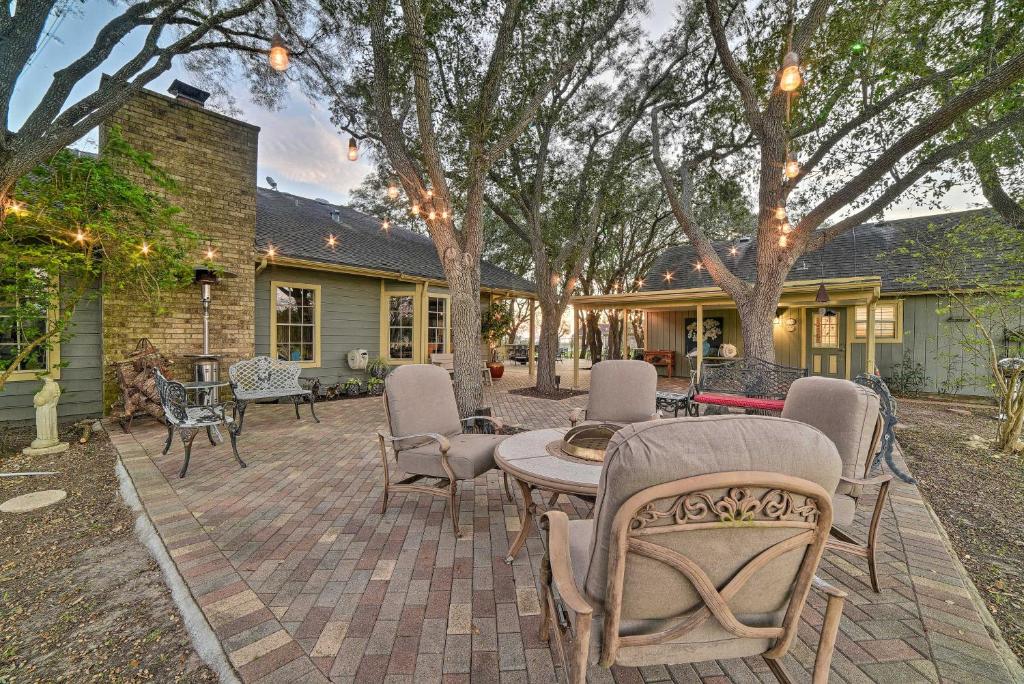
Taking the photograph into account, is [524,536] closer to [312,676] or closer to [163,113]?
[312,676]

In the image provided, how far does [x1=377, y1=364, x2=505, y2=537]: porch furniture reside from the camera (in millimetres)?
2947

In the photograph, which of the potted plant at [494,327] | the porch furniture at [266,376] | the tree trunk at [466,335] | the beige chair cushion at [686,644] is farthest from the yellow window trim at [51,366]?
the potted plant at [494,327]

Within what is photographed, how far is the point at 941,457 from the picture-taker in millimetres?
4711

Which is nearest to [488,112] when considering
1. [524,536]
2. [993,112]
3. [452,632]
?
[524,536]

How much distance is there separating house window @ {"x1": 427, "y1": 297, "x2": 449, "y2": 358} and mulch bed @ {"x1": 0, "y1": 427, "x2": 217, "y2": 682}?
7265 mm

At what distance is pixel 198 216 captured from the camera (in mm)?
6926

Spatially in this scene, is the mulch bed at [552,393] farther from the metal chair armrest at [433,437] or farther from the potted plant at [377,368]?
the metal chair armrest at [433,437]

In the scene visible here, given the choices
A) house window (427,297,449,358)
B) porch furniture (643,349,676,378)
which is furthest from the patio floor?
porch furniture (643,349,676,378)

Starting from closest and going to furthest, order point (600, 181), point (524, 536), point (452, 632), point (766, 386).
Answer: point (452, 632), point (524, 536), point (766, 386), point (600, 181)

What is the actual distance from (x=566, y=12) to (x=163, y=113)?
642cm

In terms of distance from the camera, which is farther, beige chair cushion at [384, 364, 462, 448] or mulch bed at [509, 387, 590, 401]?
mulch bed at [509, 387, 590, 401]

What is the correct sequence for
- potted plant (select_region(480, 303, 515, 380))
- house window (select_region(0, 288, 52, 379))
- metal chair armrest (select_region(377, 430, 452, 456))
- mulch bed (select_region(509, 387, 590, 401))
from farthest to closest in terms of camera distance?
potted plant (select_region(480, 303, 515, 380))
mulch bed (select_region(509, 387, 590, 401))
house window (select_region(0, 288, 52, 379))
metal chair armrest (select_region(377, 430, 452, 456))

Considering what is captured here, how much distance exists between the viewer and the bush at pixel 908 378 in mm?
9773

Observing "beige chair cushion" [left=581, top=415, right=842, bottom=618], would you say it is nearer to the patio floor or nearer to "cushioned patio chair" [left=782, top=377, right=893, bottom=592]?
the patio floor
